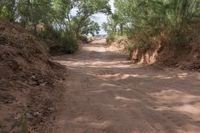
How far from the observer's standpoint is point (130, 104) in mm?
7504

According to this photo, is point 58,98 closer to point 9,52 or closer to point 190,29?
point 9,52

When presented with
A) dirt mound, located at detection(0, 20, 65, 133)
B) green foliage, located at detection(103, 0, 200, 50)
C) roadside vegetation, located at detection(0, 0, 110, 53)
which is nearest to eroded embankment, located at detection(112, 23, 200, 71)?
green foliage, located at detection(103, 0, 200, 50)

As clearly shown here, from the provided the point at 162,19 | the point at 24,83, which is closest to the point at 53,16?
the point at 162,19

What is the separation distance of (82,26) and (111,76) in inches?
1132

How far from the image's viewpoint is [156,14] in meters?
14.1

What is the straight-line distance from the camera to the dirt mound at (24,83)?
245 inches

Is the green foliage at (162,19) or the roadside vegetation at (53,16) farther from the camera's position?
the roadside vegetation at (53,16)

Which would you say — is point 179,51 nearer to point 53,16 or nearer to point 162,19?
point 162,19

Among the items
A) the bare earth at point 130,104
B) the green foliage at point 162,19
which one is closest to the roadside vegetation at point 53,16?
the green foliage at point 162,19

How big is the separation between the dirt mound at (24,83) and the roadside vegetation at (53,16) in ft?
17.8

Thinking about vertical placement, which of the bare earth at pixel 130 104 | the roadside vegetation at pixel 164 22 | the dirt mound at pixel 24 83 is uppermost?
the roadside vegetation at pixel 164 22

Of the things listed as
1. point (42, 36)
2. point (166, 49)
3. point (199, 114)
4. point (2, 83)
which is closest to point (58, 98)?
point (2, 83)

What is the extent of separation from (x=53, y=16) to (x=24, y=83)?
18.5m

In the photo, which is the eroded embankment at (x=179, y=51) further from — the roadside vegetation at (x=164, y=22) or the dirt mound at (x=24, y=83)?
the dirt mound at (x=24, y=83)
